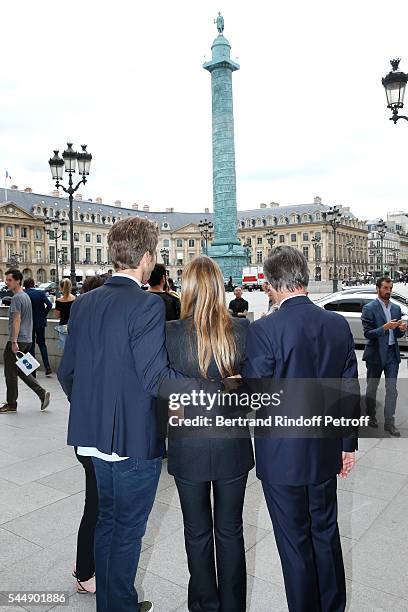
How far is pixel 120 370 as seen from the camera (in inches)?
91.3

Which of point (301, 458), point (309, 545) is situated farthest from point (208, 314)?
point (309, 545)

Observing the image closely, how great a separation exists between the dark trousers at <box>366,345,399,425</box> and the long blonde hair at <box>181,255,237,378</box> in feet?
13.7

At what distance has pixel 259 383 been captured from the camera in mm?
2410

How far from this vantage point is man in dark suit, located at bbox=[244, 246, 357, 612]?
239cm

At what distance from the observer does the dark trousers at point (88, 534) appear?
9.57ft

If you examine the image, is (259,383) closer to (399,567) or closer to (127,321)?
(127,321)

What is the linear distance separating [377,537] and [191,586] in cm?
160

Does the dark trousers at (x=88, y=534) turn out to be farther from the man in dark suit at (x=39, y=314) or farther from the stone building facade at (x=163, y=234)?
the stone building facade at (x=163, y=234)

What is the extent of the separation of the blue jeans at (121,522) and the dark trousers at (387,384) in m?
4.22

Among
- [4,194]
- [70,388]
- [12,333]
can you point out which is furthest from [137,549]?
[4,194]

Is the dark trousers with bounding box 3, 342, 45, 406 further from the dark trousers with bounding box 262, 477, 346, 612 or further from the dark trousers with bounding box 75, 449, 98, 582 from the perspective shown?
the dark trousers with bounding box 262, 477, 346, 612

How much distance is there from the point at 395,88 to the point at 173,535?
375 inches

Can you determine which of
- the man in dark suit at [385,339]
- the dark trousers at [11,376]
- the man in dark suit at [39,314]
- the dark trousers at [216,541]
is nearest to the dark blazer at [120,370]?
the dark trousers at [216,541]

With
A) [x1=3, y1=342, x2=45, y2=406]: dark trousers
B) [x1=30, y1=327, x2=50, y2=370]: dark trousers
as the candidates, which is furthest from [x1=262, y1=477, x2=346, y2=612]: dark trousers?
[x1=30, y1=327, x2=50, y2=370]: dark trousers
